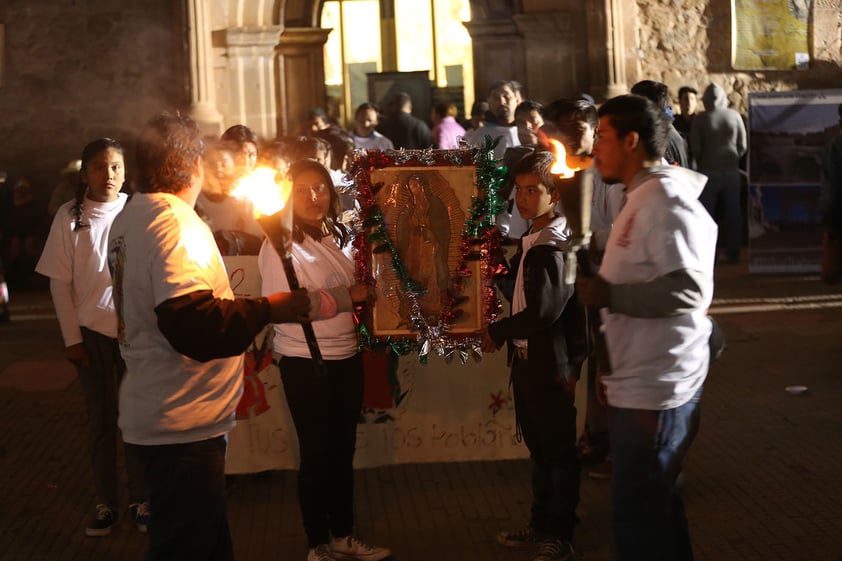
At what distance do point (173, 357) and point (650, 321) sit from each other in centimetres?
151

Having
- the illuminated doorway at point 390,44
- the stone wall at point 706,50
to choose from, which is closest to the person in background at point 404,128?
the stone wall at point 706,50

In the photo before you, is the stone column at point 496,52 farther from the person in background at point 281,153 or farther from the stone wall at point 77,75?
the person in background at point 281,153

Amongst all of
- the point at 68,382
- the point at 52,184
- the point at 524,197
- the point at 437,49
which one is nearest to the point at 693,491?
the point at 524,197

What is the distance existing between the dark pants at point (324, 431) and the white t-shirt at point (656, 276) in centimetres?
152

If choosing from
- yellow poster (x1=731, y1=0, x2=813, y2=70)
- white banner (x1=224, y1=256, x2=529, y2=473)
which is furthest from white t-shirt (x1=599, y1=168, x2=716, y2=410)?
yellow poster (x1=731, y1=0, x2=813, y2=70)

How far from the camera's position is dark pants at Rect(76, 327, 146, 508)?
19.3 ft

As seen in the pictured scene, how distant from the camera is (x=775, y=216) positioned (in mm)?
13906

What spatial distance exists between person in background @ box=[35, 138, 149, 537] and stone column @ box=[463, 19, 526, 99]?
35.2 ft

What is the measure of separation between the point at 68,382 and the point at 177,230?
622cm

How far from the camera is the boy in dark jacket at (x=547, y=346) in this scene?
514 cm

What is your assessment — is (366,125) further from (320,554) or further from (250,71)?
(320,554)

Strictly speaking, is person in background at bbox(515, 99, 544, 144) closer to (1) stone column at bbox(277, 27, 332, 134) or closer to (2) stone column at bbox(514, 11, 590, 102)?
(2) stone column at bbox(514, 11, 590, 102)

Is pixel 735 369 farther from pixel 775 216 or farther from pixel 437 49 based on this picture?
pixel 437 49

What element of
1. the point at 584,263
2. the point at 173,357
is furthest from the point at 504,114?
the point at 173,357
